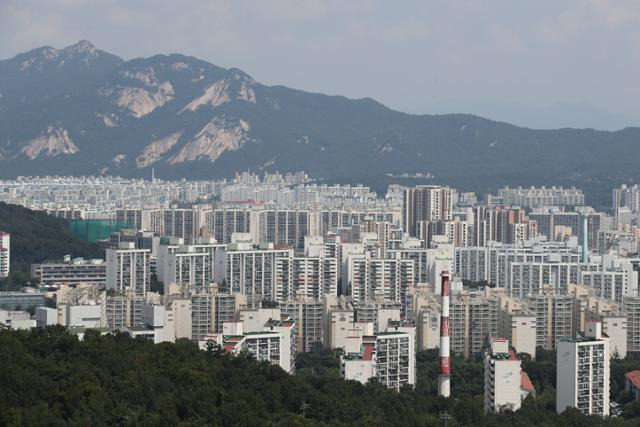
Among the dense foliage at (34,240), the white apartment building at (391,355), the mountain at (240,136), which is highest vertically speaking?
the mountain at (240,136)

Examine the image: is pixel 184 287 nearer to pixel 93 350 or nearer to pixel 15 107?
pixel 93 350

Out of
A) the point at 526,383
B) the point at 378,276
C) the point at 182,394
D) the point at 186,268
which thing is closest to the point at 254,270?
the point at 186,268

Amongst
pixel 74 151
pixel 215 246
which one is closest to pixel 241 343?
pixel 215 246

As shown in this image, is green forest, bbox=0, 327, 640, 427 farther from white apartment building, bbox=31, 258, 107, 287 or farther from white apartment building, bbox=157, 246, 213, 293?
white apartment building, bbox=31, 258, 107, 287

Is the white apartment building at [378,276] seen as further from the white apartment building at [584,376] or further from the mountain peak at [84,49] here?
the mountain peak at [84,49]

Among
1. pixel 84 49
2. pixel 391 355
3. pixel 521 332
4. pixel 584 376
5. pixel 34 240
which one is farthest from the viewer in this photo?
pixel 84 49

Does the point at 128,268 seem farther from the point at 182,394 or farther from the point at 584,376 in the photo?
the point at 182,394

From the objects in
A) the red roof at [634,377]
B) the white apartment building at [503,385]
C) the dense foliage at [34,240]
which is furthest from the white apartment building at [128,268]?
the white apartment building at [503,385]
